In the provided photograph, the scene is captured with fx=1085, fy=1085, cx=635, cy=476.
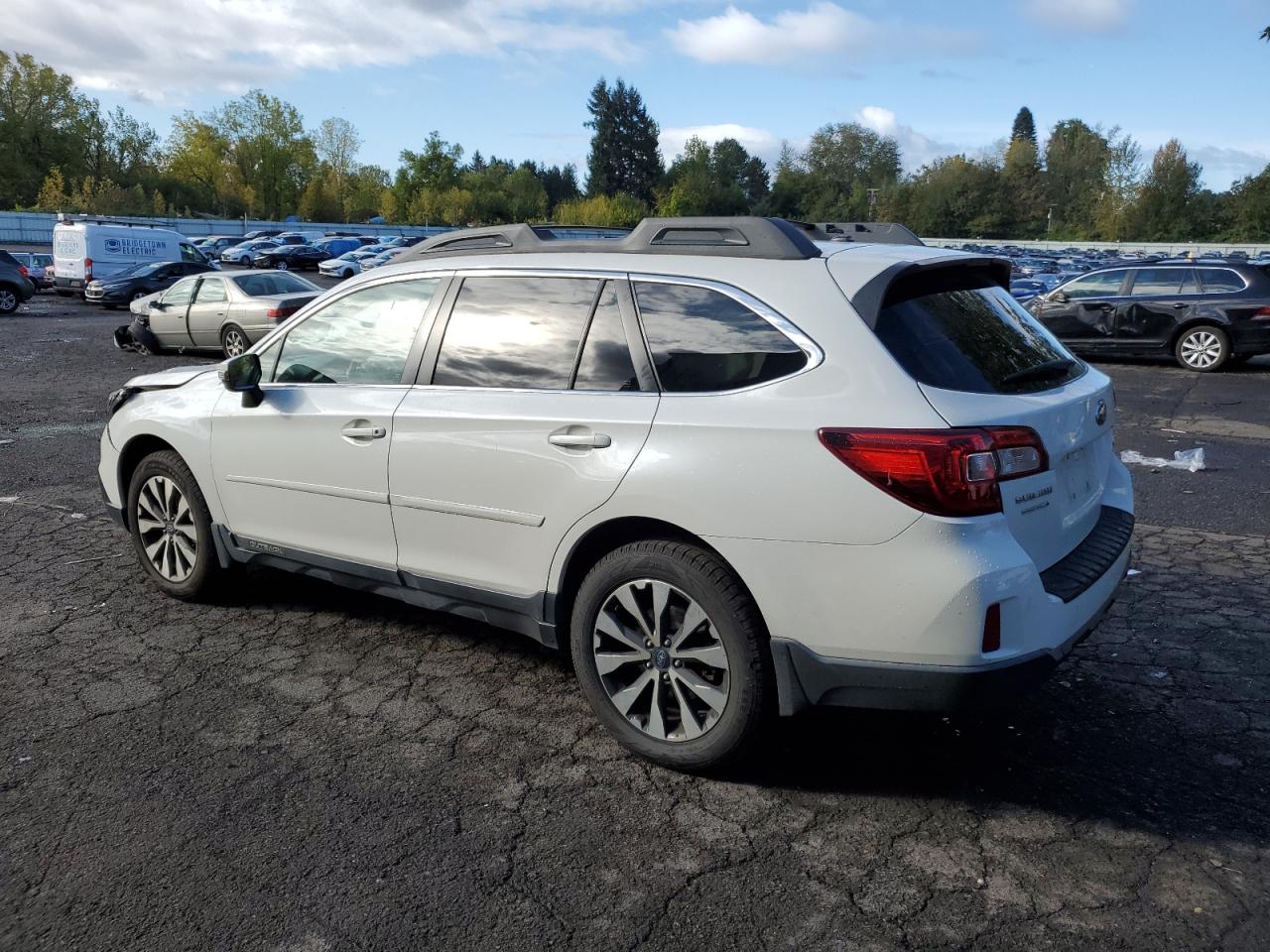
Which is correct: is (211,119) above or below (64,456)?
above

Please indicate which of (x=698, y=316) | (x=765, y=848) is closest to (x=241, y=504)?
(x=698, y=316)

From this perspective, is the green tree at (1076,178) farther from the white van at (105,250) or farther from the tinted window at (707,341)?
the tinted window at (707,341)

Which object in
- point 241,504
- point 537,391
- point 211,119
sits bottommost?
point 241,504

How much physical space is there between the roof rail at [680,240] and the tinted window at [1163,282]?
47.4ft

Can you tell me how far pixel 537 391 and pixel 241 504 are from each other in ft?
5.81

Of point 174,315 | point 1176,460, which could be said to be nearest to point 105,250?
Answer: point 174,315

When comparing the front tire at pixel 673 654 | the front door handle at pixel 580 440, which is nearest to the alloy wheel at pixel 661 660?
the front tire at pixel 673 654

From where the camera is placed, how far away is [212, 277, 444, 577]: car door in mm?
4273

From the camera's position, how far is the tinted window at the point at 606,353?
3668mm

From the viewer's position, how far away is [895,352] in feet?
10.7

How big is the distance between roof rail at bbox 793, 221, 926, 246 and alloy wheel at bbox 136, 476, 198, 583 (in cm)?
312

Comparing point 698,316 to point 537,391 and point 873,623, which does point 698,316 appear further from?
point 873,623

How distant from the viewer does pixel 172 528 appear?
5.22m

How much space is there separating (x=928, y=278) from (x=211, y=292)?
16089 millimetres
